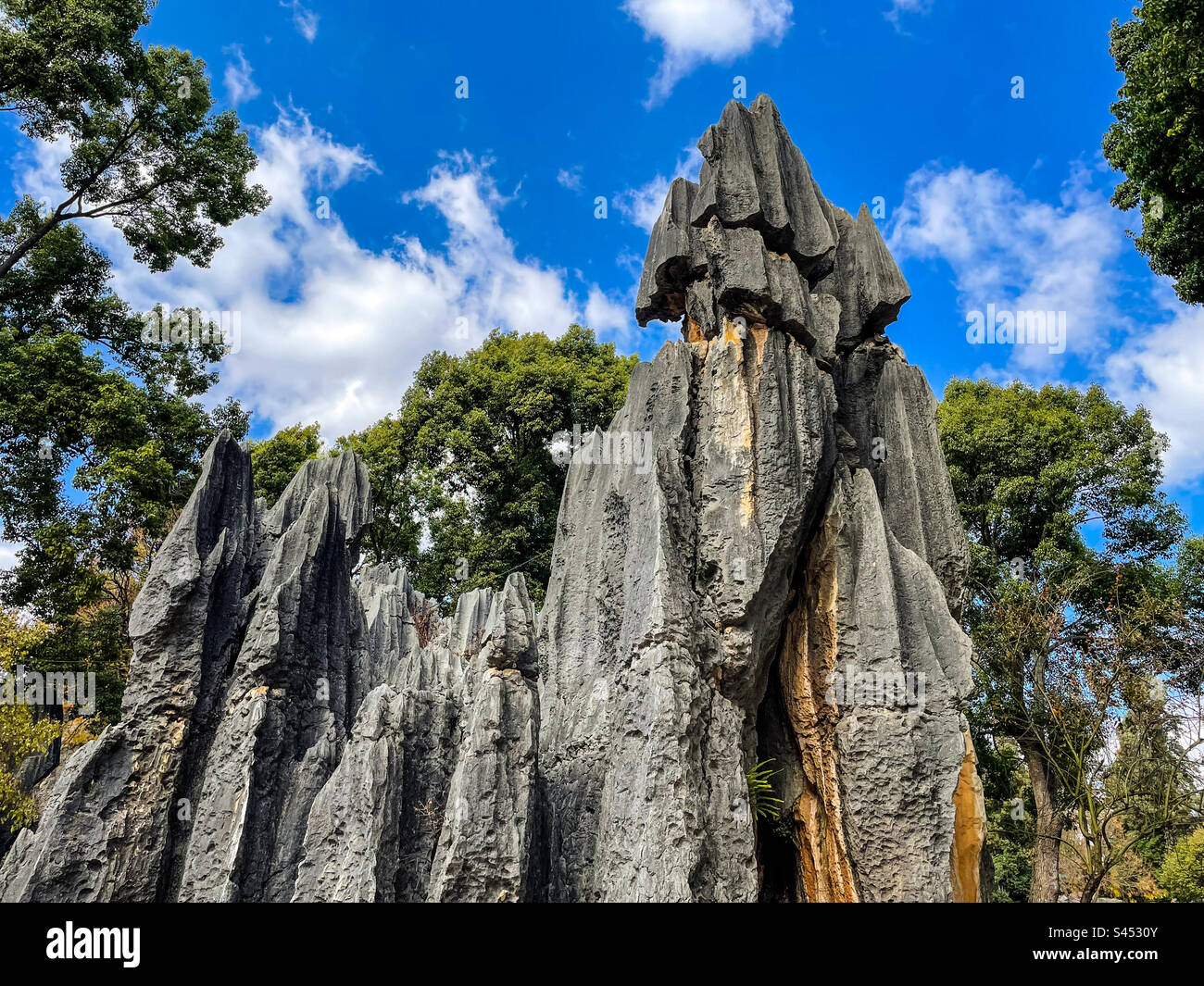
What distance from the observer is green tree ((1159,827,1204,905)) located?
1568 centimetres

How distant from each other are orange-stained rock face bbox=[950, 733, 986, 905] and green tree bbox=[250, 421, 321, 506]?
23846 millimetres

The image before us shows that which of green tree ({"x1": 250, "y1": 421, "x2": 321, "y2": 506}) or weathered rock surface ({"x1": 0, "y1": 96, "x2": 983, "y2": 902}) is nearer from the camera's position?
weathered rock surface ({"x1": 0, "y1": 96, "x2": 983, "y2": 902})

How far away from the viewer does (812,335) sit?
32.7 ft

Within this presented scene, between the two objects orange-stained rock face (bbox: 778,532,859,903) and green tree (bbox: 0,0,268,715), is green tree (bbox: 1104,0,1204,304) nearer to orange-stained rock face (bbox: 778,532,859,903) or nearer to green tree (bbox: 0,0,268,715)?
orange-stained rock face (bbox: 778,532,859,903)

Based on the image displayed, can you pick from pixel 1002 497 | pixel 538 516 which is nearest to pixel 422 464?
pixel 538 516

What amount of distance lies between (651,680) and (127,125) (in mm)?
20786

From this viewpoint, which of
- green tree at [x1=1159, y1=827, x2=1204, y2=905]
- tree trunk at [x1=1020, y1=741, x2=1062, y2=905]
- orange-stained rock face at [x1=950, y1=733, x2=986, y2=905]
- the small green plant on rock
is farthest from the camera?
tree trunk at [x1=1020, y1=741, x2=1062, y2=905]

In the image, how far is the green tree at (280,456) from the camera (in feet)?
87.8

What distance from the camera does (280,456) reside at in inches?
1082

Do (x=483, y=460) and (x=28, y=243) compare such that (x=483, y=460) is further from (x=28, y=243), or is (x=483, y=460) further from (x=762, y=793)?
(x=762, y=793)

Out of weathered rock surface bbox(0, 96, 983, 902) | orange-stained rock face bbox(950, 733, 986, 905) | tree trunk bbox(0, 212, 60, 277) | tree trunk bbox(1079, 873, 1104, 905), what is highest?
tree trunk bbox(0, 212, 60, 277)

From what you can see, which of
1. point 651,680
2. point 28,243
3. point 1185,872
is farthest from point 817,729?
point 28,243

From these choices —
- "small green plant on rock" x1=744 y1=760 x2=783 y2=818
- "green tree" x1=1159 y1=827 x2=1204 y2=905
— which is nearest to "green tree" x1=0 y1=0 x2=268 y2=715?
"small green plant on rock" x1=744 y1=760 x2=783 y2=818

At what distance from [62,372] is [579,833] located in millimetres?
17798
